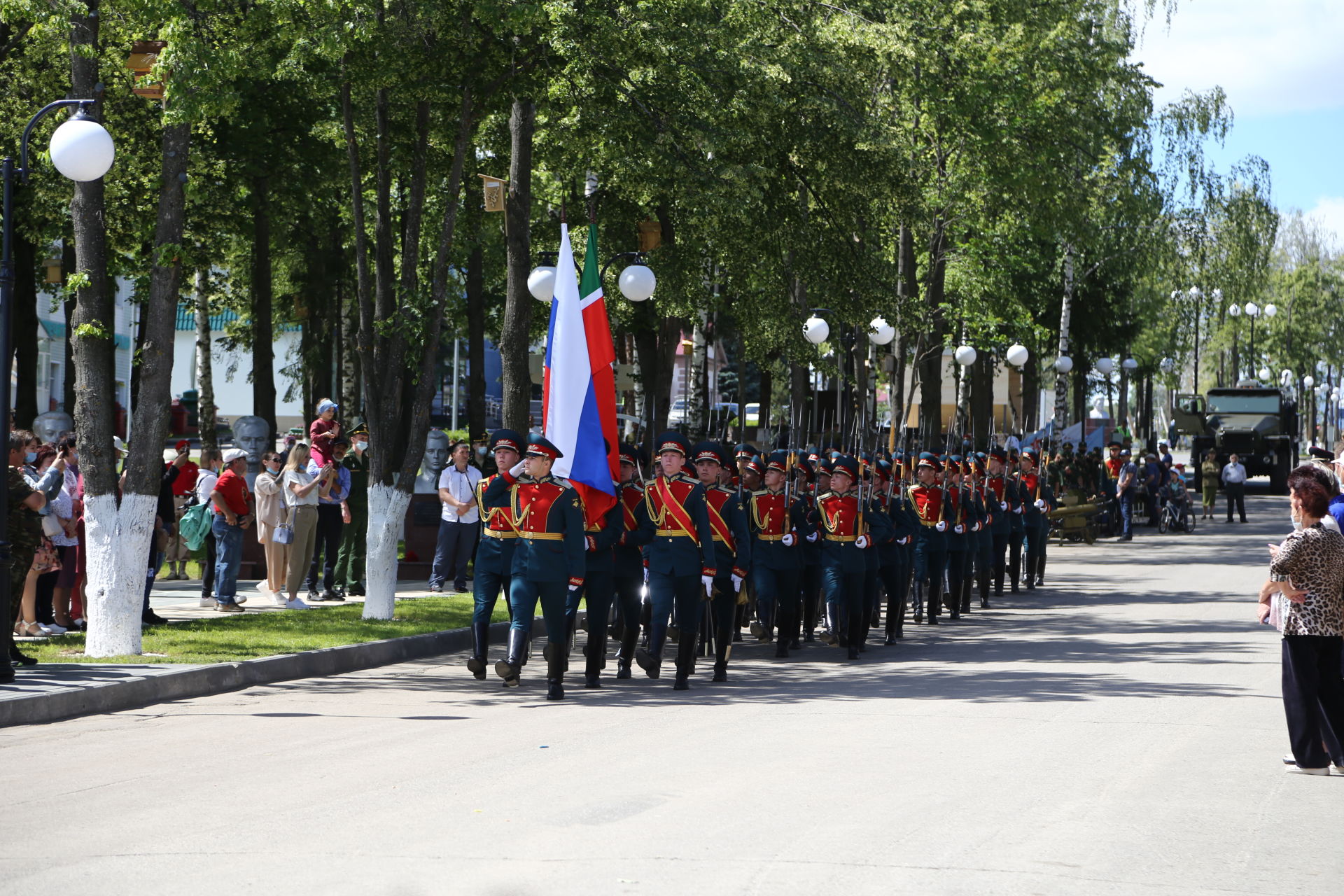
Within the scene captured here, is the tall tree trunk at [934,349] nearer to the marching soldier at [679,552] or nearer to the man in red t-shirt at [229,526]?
the man in red t-shirt at [229,526]

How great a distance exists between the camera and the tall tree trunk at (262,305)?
2619 cm

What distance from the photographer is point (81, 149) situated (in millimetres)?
11422

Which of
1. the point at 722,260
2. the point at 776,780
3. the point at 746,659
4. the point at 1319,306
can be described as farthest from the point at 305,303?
the point at 1319,306

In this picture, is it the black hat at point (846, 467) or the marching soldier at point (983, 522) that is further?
the marching soldier at point (983, 522)

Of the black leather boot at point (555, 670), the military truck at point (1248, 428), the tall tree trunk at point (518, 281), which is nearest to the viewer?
the black leather boot at point (555, 670)

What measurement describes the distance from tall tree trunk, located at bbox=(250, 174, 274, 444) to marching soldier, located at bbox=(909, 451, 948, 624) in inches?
430

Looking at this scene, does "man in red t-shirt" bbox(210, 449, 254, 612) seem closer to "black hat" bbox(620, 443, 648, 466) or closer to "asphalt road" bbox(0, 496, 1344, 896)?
"asphalt road" bbox(0, 496, 1344, 896)

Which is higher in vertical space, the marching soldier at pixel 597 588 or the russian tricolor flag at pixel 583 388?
the russian tricolor flag at pixel 583 388

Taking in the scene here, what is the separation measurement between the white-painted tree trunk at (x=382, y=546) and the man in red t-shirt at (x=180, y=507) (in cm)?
339

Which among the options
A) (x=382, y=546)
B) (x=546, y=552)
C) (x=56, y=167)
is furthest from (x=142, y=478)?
(x=546, y=552)

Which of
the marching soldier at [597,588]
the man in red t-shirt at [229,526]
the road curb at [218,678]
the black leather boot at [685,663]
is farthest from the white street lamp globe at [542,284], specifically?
the black leather boot at [685,663]

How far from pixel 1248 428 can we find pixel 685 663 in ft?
148

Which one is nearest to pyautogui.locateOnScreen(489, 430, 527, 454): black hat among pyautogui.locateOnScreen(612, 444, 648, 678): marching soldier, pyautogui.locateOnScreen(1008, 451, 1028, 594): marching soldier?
pyautogui.locateOnScreen(612, 444, 648, 678): marching soldier

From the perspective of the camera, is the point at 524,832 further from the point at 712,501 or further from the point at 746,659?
the point at 746,659
